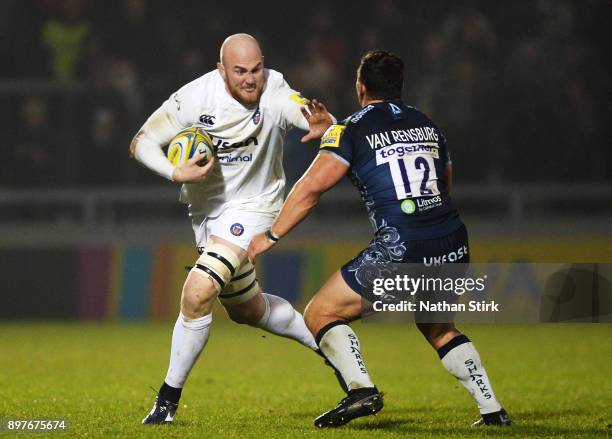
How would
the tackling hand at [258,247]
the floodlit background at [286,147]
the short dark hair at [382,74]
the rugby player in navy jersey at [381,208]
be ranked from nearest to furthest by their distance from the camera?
the tackling hand at [258,247] → the rugby player in navy jersey at [381,208] → the short dark hair at [382,74] → the floodlit background at [286,147]

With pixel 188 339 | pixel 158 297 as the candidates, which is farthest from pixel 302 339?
pixel 158 297

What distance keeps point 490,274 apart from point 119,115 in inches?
308

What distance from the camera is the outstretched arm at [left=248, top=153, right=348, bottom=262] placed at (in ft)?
20.1

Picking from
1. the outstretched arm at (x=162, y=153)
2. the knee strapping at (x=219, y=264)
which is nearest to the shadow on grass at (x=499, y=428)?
the knee strapping at (x=219, y=264)

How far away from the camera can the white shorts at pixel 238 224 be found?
23.5ft

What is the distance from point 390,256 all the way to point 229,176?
4.89ft

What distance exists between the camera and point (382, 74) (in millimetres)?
6352

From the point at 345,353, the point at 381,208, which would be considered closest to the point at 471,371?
the point at 345,353

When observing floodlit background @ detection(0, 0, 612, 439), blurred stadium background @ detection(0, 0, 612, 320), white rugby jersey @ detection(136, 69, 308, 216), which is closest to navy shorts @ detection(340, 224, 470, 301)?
white rugby jersey @ detection(136, 69, 308, 216)

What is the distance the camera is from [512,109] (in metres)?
14.3

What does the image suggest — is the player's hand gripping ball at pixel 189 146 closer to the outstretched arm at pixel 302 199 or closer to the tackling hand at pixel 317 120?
the tackling hand at pixel 317 120

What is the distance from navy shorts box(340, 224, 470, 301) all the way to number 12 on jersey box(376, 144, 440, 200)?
230 millimetres

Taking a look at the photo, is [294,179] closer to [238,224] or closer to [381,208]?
[238,224]

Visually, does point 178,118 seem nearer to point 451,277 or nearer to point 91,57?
point 451,277
